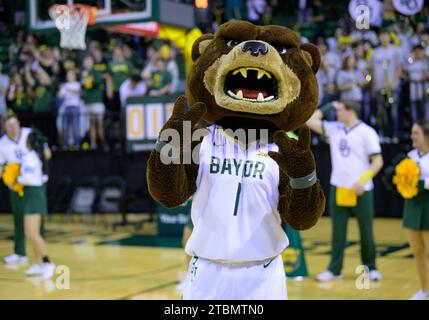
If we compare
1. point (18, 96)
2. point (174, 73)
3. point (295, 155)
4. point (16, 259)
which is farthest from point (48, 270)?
point (18, 96)

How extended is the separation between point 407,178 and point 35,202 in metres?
3.72

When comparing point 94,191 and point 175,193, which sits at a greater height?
point 175,193

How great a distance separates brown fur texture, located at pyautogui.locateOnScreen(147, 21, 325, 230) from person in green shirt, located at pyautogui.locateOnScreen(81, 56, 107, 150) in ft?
31.1

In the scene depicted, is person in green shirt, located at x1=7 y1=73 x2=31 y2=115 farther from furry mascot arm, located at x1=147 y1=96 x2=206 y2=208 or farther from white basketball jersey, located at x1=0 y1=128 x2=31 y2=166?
furry mascot arm, located at x1=147 y1=96 x2=206 y2=208

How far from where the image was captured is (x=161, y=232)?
10.1 meters

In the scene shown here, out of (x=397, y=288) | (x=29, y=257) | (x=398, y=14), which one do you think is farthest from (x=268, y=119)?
(x=398, y=14)

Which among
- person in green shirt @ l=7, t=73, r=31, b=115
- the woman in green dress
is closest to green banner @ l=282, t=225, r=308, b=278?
the woman in green dress

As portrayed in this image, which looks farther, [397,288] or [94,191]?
[94,191]

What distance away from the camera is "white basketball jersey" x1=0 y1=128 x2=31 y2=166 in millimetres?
7660

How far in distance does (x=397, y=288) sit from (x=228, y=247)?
12.2 feet

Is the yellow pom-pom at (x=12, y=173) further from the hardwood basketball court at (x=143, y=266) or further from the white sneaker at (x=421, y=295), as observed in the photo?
the white sneaker at (x=421, y=295)

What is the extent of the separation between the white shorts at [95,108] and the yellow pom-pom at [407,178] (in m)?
7.81

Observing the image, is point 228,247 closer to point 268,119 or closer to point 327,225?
point 268,119

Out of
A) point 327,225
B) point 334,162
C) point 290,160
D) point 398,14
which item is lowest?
point 327,225
